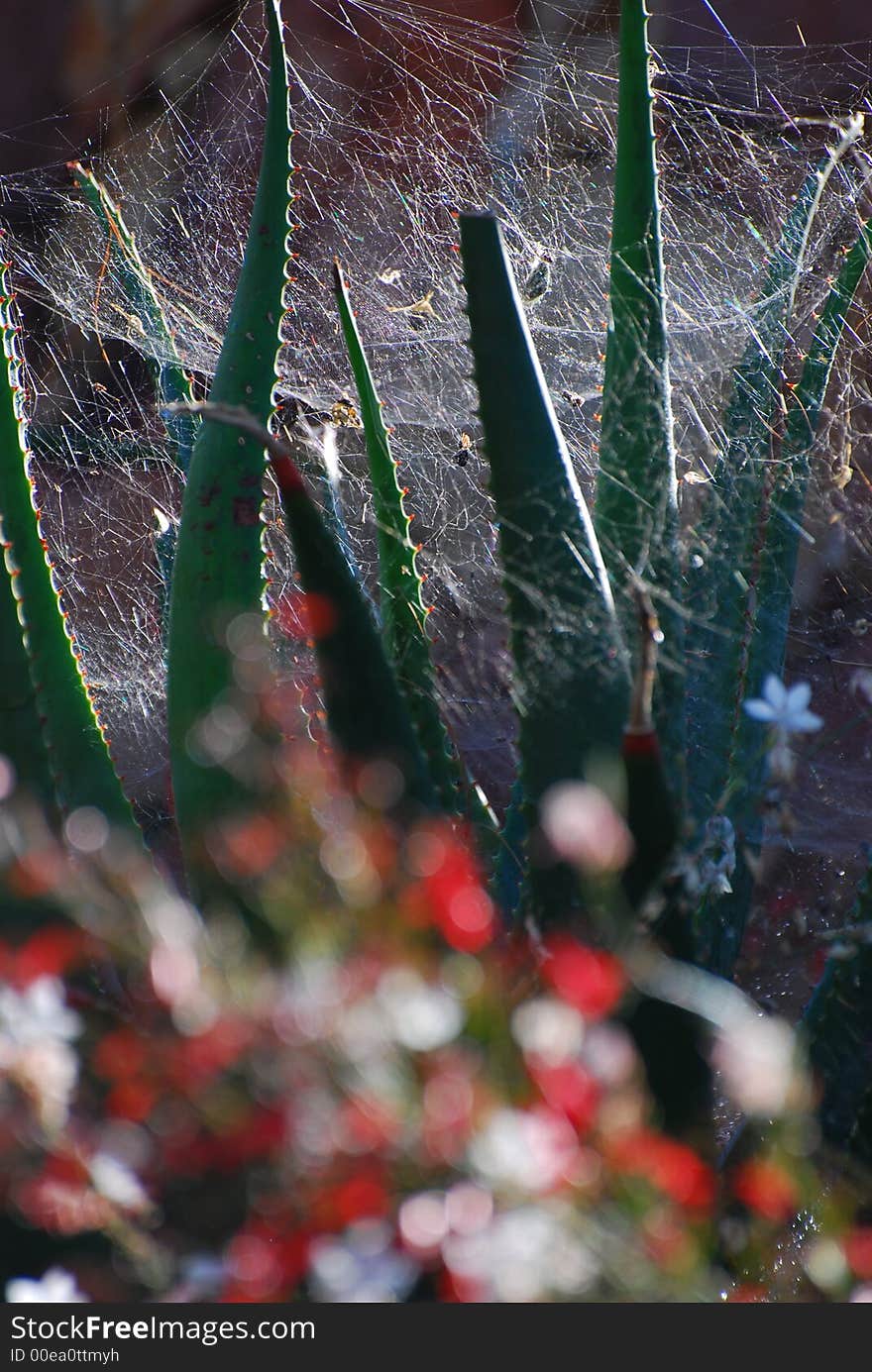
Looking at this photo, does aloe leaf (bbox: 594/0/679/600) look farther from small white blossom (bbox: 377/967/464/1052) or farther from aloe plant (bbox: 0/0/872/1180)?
small white blossom (bbox: 377/967/464/1052)

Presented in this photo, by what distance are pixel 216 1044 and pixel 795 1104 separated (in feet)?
1.29

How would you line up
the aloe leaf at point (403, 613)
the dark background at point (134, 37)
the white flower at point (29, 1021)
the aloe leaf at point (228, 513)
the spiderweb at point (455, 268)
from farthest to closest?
the dark background at point (134, 37) → the spiderweb at point (455, 268) → the aloe leaf at point (403, 613) → the aloe leaf at point (228, 513) → the white flower at point (29, 1021)

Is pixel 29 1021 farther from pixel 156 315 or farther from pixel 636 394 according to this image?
pixel 156 315

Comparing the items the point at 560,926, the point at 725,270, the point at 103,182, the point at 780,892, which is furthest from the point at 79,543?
the point at 560,926

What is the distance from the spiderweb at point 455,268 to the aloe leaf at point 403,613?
4.23 ft

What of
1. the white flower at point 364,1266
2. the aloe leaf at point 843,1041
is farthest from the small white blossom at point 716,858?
the white flower at point 364,1266

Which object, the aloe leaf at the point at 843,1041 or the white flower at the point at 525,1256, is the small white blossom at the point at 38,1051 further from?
the aloe leaf at the point at 843,1041

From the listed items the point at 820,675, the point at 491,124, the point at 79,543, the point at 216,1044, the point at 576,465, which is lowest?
the point at 820,675

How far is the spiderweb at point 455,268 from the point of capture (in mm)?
3080

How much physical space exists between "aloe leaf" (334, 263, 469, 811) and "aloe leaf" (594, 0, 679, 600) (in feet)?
1.00

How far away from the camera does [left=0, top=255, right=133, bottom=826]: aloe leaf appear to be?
1.21 m

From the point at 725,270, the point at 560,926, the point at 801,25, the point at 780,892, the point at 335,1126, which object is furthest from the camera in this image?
the point at 801,25

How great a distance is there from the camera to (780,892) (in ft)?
8.27

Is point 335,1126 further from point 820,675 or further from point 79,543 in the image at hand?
point 79,543
